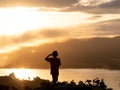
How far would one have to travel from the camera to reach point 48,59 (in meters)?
27.5

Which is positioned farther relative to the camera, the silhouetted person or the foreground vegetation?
the foreground vegetation

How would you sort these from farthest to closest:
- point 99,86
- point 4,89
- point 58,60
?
point 99,86
point 4,89
point 58,60

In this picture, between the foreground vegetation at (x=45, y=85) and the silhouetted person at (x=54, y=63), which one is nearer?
the silhouetted person at (x=54, y=63)

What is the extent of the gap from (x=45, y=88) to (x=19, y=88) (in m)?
2.88

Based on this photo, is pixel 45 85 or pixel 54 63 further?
pixel 45 85

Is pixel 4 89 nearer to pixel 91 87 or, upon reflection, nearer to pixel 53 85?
pixel 53 85

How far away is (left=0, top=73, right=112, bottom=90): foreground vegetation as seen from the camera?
29.0 meters

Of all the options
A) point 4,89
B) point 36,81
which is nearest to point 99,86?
point 36,81

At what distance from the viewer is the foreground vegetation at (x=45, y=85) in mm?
28969

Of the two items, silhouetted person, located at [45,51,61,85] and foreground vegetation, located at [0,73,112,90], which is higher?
silhouetted person, located at [45,51,61,85]

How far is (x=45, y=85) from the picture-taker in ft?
93.9

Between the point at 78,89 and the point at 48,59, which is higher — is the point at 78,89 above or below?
below

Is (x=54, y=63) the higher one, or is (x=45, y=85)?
(x=54, y=63)

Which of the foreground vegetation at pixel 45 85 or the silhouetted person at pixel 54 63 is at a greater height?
the silhouetted person at pixel 54 63
